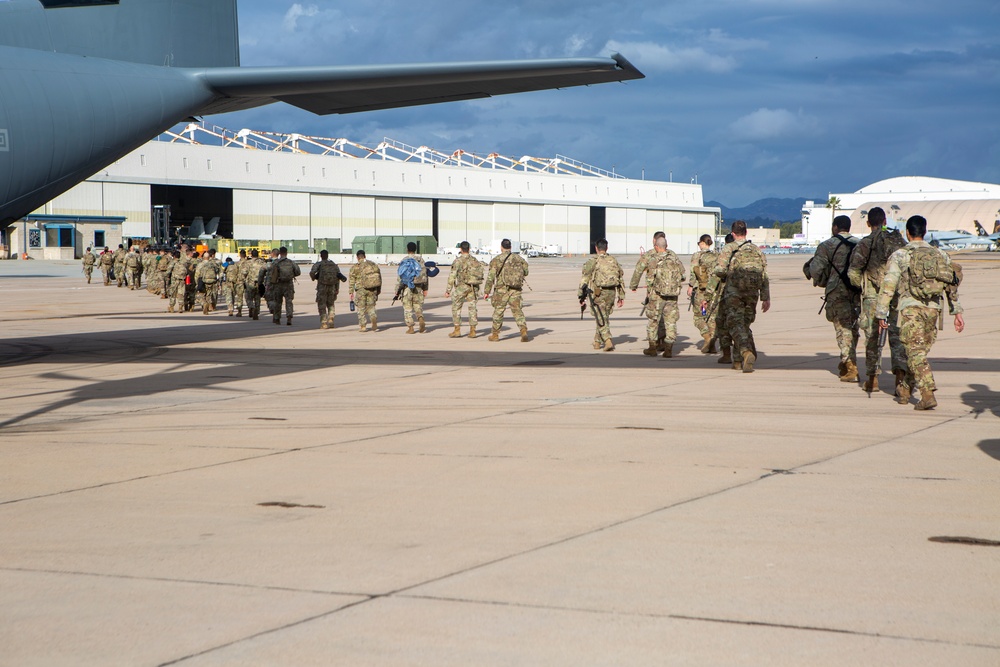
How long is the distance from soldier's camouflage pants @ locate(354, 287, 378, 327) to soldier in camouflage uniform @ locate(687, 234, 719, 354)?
21.0 feet

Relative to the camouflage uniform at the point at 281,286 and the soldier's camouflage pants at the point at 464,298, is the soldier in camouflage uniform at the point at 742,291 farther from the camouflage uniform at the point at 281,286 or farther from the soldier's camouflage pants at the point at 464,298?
the camouflage uniform at the point at 281,286

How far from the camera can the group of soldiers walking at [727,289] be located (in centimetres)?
971

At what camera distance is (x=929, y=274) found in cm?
958

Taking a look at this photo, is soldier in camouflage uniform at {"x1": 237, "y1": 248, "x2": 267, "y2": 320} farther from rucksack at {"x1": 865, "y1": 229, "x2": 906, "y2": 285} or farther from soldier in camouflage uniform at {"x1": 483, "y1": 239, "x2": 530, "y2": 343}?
rucksack at {"x1": 865, "y1": 229, "x2": 906, "y2": 285}

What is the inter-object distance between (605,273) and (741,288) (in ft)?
12.1

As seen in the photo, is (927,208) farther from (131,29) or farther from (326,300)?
(131,29)

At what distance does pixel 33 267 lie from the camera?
5722cm

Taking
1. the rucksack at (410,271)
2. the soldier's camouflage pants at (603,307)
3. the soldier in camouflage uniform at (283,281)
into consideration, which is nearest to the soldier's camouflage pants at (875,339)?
the soldier's camouflage pants at (603,307)

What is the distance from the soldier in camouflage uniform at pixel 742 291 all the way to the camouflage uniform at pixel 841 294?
940mm

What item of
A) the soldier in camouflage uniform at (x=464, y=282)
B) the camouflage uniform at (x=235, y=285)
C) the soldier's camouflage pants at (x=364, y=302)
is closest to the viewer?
the soldier in camouflage uniform at (x=464, y=282)

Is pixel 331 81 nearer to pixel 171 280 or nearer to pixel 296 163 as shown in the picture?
pixel 171 280

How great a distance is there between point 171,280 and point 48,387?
52.1ft

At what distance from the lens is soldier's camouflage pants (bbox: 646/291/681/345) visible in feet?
49.1

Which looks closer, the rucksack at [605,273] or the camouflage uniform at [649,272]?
the camouflage uniform at [649,272]
